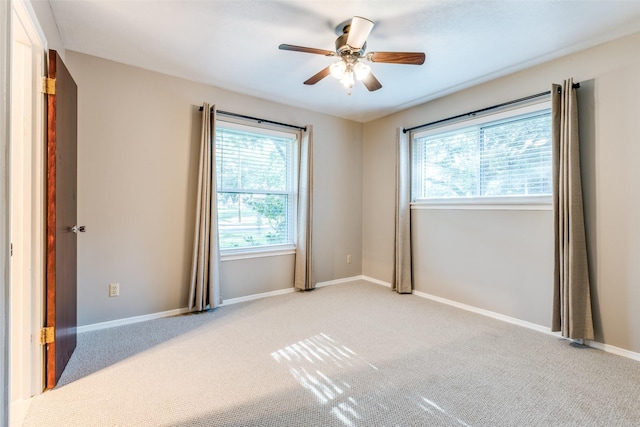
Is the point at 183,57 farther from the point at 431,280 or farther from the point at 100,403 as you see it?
the point at 431,280

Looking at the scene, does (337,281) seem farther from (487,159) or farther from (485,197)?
(487,159)

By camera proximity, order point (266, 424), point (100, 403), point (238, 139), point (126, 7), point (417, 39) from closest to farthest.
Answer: point (266, 424) < point (100, 403) < point (126, 7) < point (417, 39) < point (238, 139)

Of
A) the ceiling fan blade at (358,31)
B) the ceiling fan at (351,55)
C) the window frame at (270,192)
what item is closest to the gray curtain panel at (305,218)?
the window frame at (270,192)

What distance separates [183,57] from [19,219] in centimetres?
185

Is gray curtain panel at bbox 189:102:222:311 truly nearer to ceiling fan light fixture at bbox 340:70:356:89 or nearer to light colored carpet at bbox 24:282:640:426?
light colored carpet at bbox 24:282:640:426

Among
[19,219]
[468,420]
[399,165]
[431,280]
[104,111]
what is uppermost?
[104,111]

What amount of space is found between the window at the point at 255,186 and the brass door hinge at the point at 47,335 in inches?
69.9

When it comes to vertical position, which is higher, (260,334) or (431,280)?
(431,280)

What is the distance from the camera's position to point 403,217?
156 inches

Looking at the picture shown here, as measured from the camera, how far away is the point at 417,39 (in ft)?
8.10

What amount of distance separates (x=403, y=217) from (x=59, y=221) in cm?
339

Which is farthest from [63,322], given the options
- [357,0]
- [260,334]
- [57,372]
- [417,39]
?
[417,39]

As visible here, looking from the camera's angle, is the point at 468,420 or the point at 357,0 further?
the point at 357,0

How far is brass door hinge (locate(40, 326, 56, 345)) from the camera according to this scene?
1.82 metres
